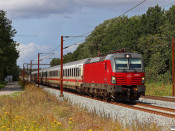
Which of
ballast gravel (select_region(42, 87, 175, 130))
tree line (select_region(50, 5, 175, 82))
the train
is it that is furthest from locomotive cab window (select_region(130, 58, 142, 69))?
tree line (select_region(50, 5, 175, 82))

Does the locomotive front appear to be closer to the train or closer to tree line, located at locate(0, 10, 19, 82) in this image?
A: the train

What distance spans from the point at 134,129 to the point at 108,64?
1264 cm

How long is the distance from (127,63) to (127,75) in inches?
35.8

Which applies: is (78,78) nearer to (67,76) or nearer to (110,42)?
(67,76)

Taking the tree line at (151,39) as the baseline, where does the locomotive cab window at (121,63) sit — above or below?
below

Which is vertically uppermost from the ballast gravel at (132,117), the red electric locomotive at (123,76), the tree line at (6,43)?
the tree line at (6,43)

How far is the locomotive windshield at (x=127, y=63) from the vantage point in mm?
20792

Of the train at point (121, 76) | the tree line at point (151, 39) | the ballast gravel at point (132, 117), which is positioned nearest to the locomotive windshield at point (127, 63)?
the train at point (121, 76)

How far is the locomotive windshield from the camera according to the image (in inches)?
819

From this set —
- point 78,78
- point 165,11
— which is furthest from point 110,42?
point 78,78

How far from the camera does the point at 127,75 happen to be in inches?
809

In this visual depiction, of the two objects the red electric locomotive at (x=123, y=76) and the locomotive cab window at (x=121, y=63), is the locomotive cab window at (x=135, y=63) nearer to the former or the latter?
the red electric locomotive at (x=123, y=76)

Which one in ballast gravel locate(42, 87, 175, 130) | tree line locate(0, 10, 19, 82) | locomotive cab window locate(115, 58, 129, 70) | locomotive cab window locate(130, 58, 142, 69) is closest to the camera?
ballast gravel locate(42, 87, 175, 130)

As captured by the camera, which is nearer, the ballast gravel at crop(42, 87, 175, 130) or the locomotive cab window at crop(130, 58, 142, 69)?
the ballast gravel at crop(42, 87, 175, 130)
